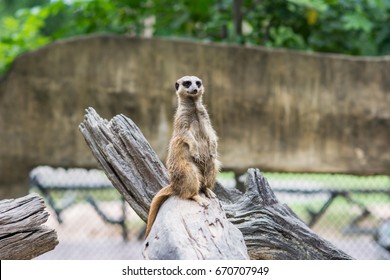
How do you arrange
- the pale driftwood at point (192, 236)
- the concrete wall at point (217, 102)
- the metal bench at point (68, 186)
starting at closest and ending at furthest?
the pale driftwood at point (192, 236), the concrete wall at point (217, 102), the metal bench at point (68, 186)

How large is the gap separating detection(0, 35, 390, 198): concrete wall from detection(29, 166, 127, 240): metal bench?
1.14 feet

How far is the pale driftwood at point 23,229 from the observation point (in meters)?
A: 3.10

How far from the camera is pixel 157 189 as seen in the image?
11.2ft

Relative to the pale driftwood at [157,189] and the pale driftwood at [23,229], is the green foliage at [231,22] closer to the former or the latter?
the pale driftwood at [157,189]

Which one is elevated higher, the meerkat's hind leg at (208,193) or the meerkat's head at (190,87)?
the meerkat's head at (190,87)

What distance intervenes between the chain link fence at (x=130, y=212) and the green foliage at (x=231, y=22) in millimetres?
1409

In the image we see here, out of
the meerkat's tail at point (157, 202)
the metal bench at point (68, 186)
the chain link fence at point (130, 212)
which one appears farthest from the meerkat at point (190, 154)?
the metal bench at point (68, 186)

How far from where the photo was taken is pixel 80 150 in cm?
566

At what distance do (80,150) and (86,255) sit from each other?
1.06 m

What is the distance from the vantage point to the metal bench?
595 centimetres

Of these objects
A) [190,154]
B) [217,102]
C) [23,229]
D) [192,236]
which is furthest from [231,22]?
[192,236]

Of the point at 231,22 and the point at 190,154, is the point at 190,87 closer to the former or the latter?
the point at 190,154

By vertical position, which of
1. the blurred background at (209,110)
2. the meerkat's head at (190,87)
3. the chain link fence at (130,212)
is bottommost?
the chain link fence at (130,212)
